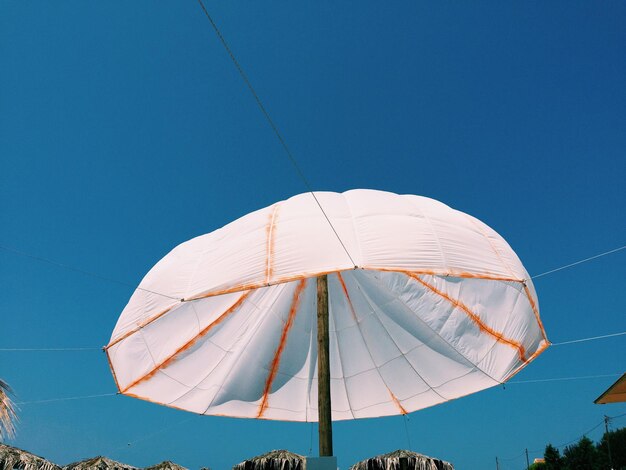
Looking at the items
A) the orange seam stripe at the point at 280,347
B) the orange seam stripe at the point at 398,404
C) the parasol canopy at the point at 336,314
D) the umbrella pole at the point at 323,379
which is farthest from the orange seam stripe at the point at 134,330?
the orange seam stripe at the point at 398,404

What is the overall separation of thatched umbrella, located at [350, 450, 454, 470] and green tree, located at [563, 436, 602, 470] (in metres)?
26.3

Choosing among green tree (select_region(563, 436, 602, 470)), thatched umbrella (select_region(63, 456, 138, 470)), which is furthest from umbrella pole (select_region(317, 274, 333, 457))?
green tree (select_region(563, 436, 602, 470))

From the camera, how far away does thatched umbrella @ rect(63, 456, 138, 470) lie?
13.4 metres

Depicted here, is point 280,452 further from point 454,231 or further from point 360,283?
point 454,231

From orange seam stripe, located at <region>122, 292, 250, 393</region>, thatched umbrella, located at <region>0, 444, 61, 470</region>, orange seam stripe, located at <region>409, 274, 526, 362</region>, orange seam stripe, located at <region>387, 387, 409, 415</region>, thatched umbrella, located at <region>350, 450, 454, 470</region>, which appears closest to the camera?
orange seam stripe, located at <region>409, 274, 526, 362</region>

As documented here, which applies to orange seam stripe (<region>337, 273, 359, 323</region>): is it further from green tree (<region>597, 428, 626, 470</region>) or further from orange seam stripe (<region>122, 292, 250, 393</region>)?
green tree (<region>597, 428, 626, 470</region>)

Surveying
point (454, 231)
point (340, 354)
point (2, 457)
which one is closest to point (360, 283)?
point (340, 354)

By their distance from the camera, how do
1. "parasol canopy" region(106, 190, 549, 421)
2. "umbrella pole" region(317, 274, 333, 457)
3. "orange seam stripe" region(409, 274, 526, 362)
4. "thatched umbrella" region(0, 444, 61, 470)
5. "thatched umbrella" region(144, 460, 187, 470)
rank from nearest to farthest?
"parasol canopy" region(106, 190, 549, 421)
"umbrella pole" region(317, 274, 333, 457)
"orange seam stripe" region(409, 274, 526, 362)
"thatched umbrella" region(0, 444, 61, 470)
"thatched umbrella" region(144, 460, 187, 470)

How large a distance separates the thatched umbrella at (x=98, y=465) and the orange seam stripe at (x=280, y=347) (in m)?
6.72

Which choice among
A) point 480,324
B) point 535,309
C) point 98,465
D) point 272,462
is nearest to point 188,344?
point 480,324

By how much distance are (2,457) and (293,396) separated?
8.04m

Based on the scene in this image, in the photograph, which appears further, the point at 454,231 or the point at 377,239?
the point at 454,231

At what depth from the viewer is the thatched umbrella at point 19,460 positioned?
500 inches

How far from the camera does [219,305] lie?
864 centimetres
